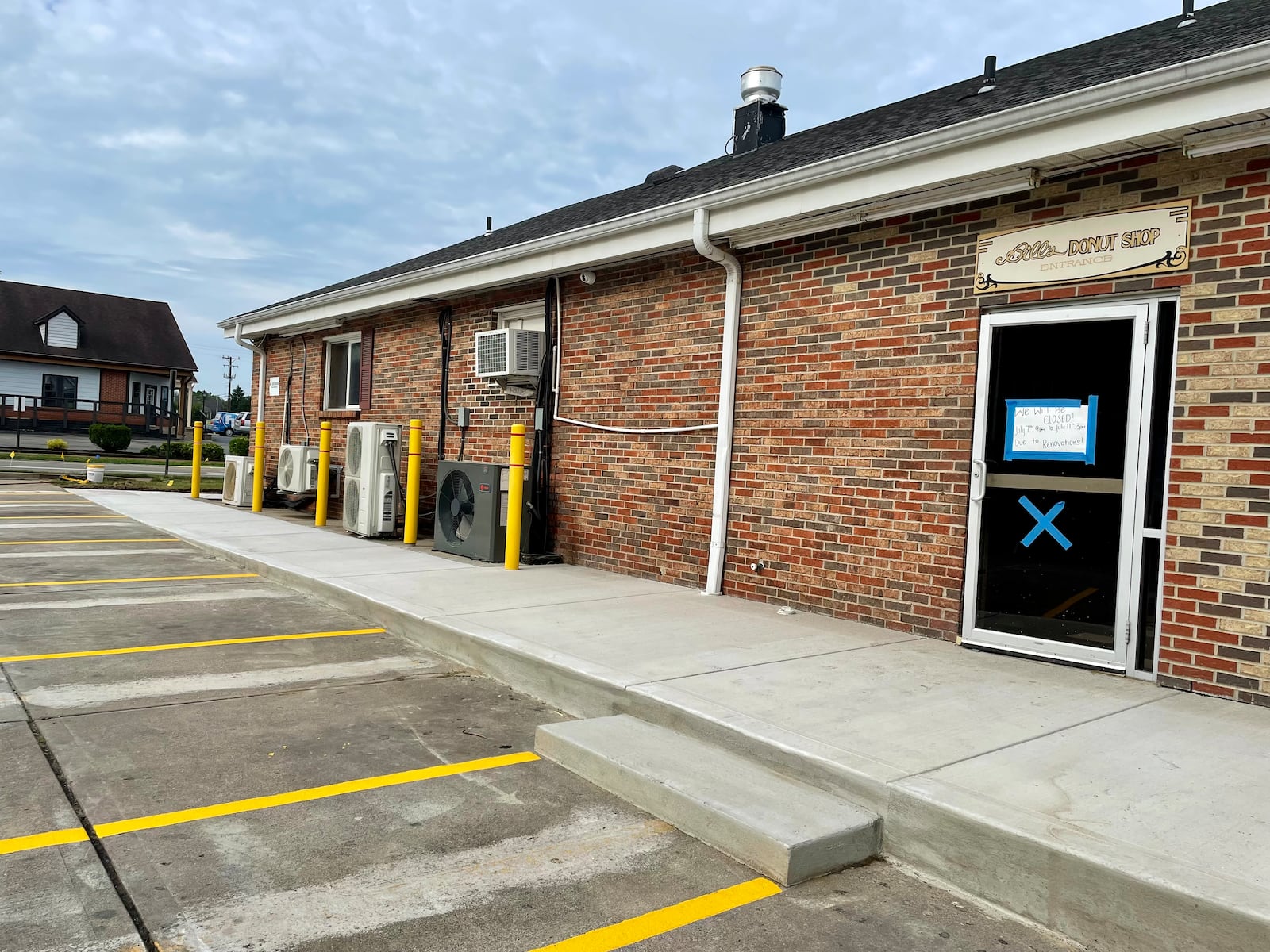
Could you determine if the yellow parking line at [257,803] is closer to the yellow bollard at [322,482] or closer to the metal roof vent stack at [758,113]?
the yellow bollard at [322,482]

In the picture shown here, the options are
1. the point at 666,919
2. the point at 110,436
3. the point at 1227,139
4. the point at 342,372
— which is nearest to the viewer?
the point at 666,919

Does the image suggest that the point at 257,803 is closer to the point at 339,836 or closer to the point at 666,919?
the point at 339,836

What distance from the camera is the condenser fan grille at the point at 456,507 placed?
9.53 meters

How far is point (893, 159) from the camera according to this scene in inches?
233

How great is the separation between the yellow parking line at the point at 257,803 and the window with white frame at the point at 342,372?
10.4 meters

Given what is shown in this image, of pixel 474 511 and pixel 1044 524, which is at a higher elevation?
pixel 1044 524

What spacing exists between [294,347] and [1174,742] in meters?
14.0

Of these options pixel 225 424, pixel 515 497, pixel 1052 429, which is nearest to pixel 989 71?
pixel 1052 429

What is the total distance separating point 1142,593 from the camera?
17.1 feet

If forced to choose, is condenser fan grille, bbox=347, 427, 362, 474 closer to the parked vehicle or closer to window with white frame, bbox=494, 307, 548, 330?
window with white frame, bbox=494, 307, 548, 330

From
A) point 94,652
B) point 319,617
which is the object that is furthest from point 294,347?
point 94,652

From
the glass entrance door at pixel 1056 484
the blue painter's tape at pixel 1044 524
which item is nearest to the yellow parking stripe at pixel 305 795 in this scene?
the glass entrance door at pixel 1056 484

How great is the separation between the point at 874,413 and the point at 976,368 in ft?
2.66

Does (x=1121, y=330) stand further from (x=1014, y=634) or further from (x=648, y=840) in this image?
(x=648, y=840)
